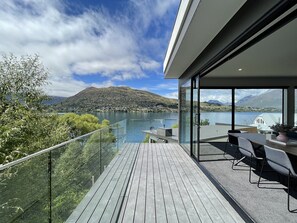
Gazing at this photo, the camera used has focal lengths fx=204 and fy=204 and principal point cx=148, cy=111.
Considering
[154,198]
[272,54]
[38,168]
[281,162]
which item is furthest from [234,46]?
[38,168]

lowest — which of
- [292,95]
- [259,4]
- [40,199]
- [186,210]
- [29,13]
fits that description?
[186,210]

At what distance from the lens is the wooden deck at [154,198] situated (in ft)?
7.89

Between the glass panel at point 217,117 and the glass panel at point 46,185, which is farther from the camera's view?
the glass panel at point 217,117

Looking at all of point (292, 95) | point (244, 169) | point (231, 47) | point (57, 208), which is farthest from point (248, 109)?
point (57, 208)

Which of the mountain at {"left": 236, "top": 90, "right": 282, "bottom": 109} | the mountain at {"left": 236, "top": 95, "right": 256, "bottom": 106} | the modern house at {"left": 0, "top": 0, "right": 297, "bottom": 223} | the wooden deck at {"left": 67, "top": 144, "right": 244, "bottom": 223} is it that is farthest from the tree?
the mountain at {"left": 236, "top": 90, "right": 282, "bottom": 109}

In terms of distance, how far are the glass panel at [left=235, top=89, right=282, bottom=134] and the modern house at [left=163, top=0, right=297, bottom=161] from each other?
14 centimetres

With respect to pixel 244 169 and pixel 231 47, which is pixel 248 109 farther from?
pixel 231 47

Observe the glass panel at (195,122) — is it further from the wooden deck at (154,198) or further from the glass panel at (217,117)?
the glass panel at (217,117)

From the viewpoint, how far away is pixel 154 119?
9.80m

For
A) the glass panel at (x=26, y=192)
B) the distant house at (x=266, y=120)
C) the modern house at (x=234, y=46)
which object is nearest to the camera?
the glass panel at (x=26, y=192)

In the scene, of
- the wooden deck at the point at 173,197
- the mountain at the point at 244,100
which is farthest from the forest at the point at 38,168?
the mountain at the point at 244,100

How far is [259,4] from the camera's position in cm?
217

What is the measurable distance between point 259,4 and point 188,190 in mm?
2718

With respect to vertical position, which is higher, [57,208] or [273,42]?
[273,42]
